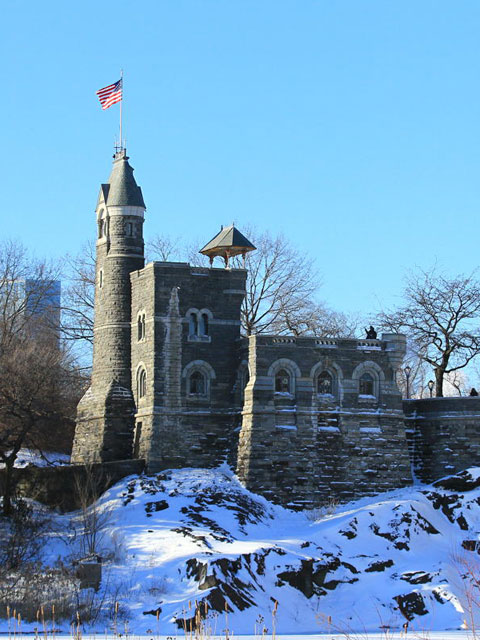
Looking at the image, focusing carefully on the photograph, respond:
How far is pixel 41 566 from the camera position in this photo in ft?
143

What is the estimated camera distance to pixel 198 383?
5528 centimetres

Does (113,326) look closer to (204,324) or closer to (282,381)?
(204,324)

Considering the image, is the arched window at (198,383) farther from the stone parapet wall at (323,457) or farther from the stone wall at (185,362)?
the stone parapet wall at (323,457)

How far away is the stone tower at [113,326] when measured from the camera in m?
56.0

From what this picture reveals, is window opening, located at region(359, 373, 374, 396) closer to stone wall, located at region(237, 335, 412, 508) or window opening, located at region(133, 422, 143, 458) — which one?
stone wall, located at region(237, 335, 412, 508)

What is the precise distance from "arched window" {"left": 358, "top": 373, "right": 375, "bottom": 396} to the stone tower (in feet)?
35.1

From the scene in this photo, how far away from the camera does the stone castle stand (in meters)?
53.1

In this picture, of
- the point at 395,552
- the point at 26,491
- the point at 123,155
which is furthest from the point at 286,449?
the point at 123,155

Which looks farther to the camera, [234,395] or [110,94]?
[110,94]

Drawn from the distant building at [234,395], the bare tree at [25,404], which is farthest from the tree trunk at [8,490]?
the distant building at [234,395]

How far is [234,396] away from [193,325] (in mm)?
3791

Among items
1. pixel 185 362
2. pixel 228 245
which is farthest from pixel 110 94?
pixel 185 362

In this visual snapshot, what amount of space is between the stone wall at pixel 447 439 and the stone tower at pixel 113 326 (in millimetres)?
13688

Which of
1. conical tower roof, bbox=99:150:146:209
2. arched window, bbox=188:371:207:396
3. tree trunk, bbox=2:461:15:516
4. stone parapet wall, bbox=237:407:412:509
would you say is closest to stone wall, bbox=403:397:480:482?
stone parapet wall, bbox=237:407:412:509
